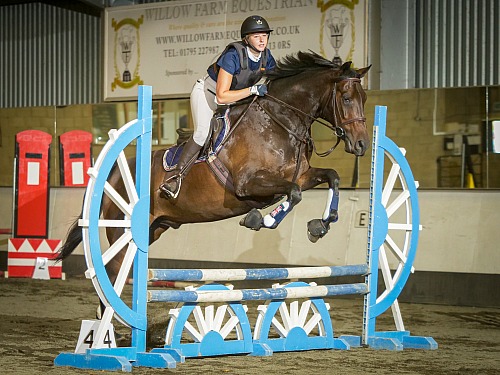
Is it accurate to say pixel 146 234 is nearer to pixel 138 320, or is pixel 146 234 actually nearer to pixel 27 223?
pixel 138 320

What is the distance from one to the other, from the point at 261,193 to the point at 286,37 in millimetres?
5216

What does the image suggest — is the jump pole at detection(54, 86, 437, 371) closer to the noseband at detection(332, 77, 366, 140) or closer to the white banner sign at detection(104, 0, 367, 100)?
the noseband at detection(332, 77, 366, 140)

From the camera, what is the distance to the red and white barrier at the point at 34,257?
1066 cm

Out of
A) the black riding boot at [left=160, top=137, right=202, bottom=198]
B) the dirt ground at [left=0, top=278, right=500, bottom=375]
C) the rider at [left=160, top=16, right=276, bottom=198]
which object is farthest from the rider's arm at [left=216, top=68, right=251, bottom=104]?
the dirt ground at [left=0, top=278, right=500, bottom=375]

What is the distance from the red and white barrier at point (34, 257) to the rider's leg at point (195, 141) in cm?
514

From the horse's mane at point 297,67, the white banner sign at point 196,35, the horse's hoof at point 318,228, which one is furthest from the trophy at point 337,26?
the horse's hoof at point 318,228

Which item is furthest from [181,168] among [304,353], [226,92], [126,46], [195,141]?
[126,46]

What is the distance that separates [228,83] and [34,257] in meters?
6.02

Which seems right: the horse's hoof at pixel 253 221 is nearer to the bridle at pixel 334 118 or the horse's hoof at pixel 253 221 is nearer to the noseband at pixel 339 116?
the bridle at pixel 334 118

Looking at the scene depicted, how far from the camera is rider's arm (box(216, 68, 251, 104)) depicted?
546cm

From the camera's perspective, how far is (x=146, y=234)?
4.86m

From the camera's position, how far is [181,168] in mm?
5840

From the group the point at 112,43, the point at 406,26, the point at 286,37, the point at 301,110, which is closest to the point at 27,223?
the point at 112,43

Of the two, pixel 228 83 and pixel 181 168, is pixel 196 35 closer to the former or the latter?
pixel 181 168
